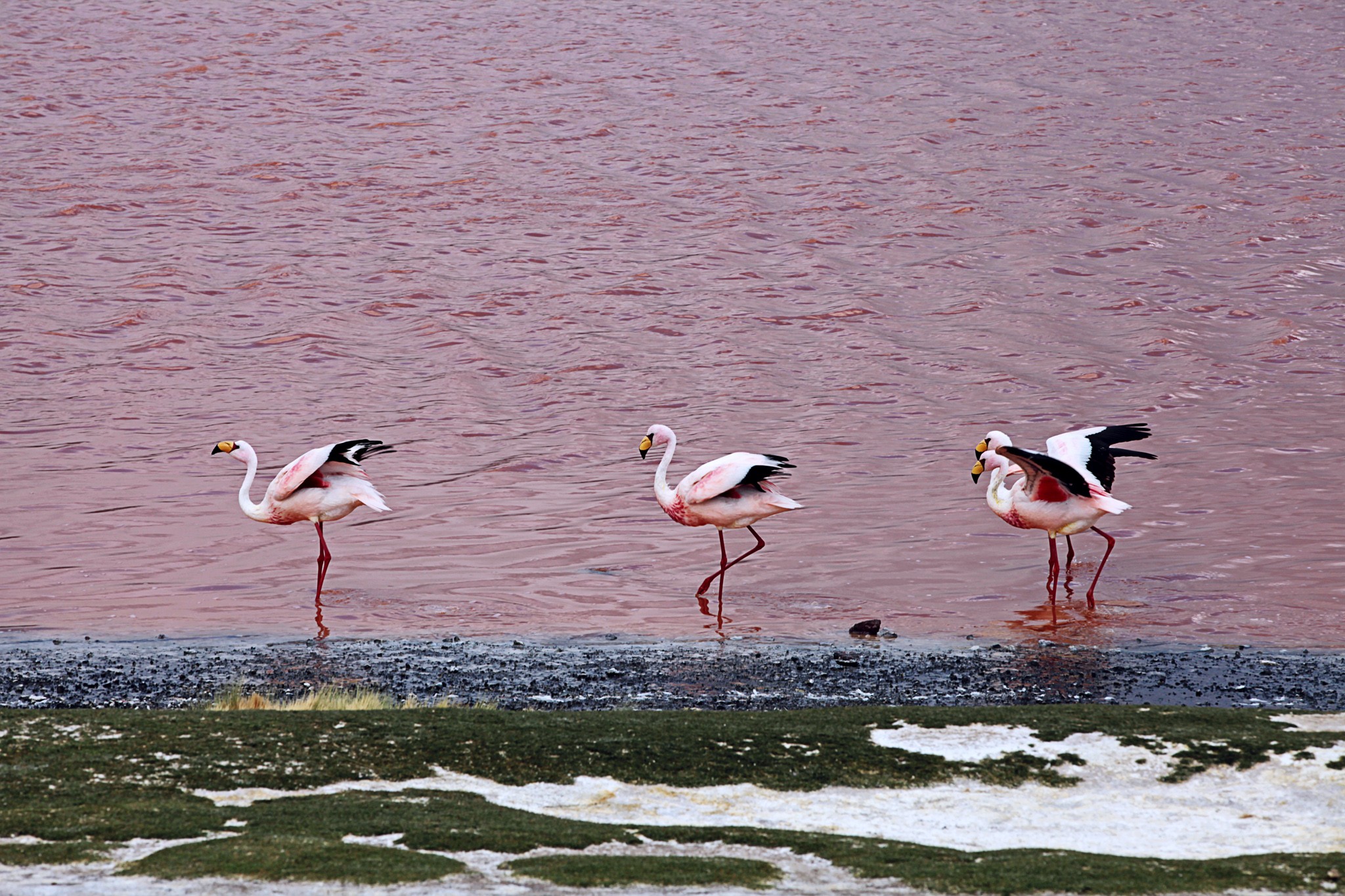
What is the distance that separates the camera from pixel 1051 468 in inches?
479

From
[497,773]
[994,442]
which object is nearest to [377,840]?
[497,773]

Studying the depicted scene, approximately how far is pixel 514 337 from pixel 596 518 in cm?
1219

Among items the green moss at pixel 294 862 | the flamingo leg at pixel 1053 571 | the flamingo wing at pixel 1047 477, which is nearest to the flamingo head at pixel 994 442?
the flamingo wing at pixel 1047 477

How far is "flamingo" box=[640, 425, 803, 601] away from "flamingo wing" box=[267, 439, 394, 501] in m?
2.50

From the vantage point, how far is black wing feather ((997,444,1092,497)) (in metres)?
11.9

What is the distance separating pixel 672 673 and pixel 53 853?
5578 millimetres

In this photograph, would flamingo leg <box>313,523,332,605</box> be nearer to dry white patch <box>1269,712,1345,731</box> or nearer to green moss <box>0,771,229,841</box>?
green moss <box>0,771,229,841</box>

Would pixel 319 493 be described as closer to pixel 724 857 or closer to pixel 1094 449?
pixel 1094 449

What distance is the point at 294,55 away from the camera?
4478cm

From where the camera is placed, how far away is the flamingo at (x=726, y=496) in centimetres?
1296

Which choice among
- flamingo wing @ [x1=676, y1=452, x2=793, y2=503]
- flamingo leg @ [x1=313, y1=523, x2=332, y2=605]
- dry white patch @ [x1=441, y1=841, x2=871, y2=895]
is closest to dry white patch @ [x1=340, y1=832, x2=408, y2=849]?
dry white patch @ [x1=441, y1=841, x2=871, y2=895]

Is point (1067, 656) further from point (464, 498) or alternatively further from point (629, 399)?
point (629, 399)

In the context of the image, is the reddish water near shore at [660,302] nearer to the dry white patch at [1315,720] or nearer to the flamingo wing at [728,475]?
the flamingo wing at [728,475]

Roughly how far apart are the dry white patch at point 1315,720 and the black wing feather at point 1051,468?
4.14m
